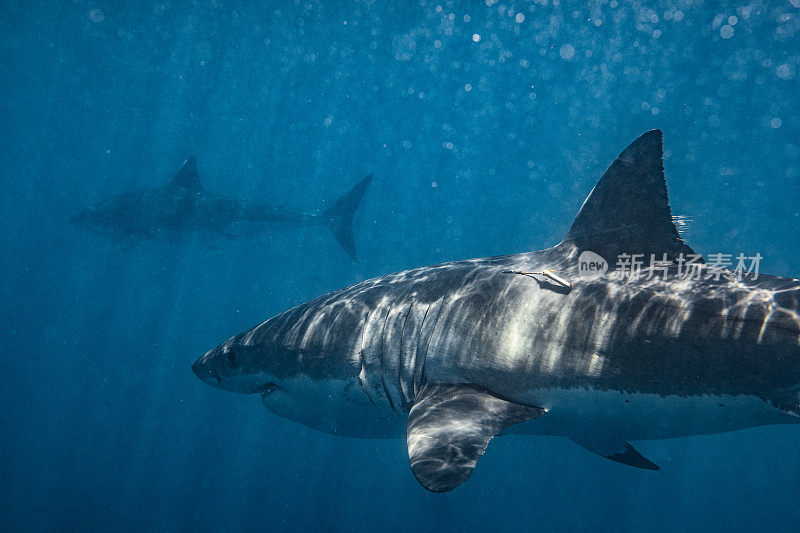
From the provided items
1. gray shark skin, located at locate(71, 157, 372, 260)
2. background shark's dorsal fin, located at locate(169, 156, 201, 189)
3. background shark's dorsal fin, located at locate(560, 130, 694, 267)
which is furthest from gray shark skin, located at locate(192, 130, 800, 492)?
background shark's dorsal fin, located at locate(169, 156, 201, 189)

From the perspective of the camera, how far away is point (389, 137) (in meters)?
58.5

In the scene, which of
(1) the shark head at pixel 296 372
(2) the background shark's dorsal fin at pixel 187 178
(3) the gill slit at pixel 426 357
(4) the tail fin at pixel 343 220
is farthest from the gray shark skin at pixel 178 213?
(3) the gill slit at pixel 426 357

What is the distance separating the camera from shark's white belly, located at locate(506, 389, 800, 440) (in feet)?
8.92

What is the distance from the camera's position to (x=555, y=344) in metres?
3.12

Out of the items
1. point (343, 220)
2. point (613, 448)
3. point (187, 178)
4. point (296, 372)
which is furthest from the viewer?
point (343, 220)

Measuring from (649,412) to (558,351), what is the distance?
690mm

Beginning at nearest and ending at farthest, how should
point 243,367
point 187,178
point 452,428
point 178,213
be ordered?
point 452,428
point 243,367
point 187,178
point 178,213

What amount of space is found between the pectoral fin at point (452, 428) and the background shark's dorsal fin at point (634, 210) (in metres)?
1.48

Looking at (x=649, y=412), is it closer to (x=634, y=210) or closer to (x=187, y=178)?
(x=634, y=210)

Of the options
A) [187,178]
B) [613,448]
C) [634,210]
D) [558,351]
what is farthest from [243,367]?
[187,178]

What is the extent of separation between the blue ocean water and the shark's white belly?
Result: 1432 millimetres

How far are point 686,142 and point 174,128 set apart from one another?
56883 mm

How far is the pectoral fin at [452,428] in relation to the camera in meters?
2.39

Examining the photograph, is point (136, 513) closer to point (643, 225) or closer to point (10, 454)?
point (10, 454)
